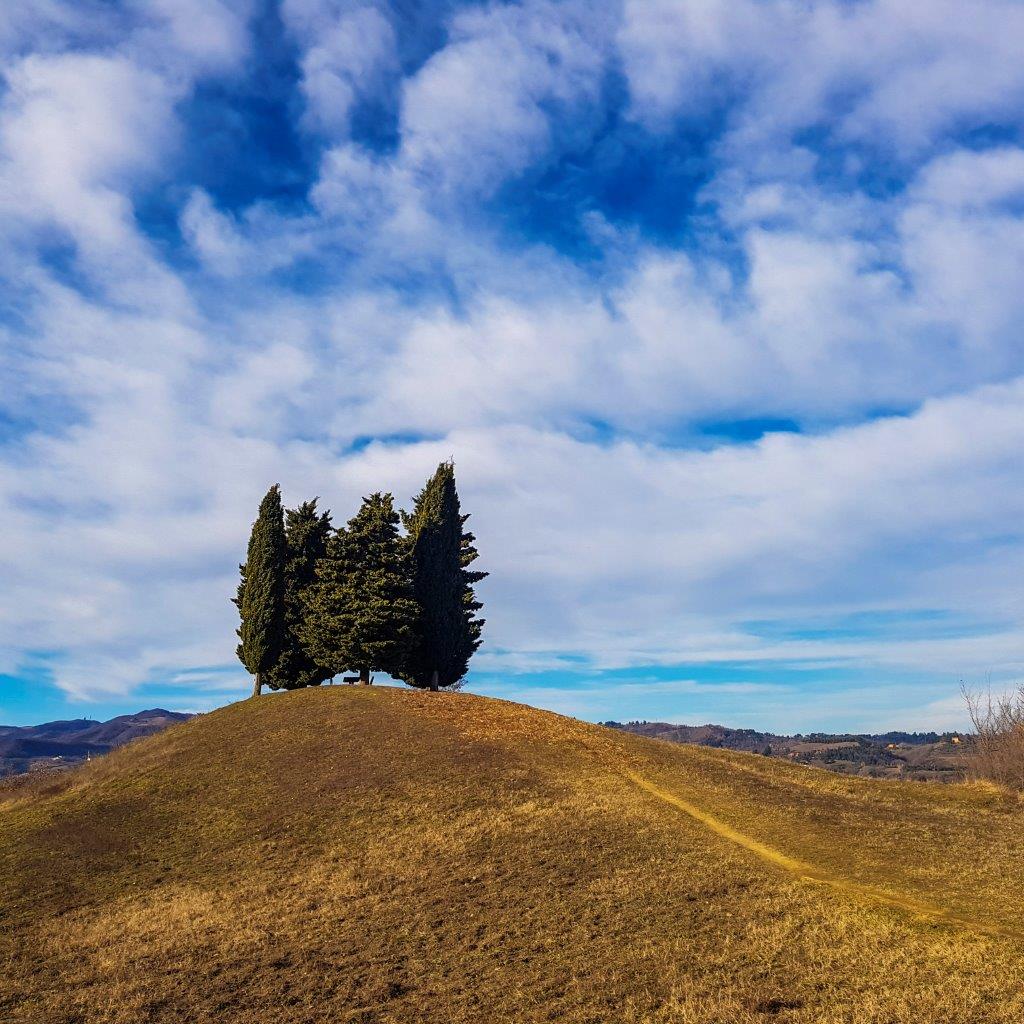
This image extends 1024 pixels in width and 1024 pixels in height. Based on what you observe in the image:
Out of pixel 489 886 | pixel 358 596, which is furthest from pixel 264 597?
pixel 489 886

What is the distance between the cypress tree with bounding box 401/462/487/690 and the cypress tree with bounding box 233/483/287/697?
896 centimetres

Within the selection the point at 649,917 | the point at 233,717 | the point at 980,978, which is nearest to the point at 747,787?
the point at 649,917

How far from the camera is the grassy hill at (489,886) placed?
48.3 feet

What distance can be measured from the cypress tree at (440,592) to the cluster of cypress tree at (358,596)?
7cm

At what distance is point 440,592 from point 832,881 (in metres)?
34.1

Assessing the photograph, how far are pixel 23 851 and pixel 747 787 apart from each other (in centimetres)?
2884

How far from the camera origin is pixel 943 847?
1047 inches

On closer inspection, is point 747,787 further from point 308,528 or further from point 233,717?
point 308,528

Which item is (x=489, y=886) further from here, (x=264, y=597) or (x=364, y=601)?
(x=264, y=597)

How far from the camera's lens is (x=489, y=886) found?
2120cm

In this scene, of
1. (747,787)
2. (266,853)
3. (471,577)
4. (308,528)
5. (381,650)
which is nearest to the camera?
(266,853)

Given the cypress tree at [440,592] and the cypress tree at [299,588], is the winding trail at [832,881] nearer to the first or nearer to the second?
the cypress tree at [440,592]

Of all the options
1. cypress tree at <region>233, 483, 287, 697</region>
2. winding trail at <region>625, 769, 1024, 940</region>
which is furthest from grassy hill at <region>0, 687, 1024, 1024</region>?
cypress tree at <region>233, 483, 287, 697</region>

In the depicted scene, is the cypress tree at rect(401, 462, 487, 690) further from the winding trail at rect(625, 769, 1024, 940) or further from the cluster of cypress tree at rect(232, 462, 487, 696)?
the winding trail at rect(625, 769, 1024, 940)
